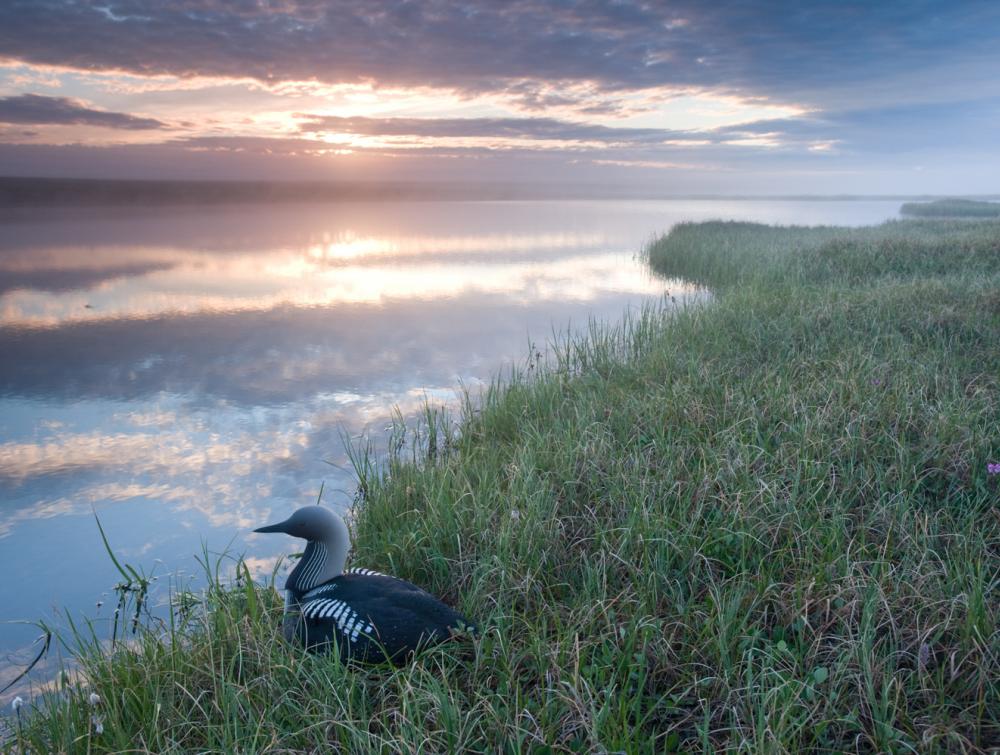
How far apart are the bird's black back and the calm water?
1.40m

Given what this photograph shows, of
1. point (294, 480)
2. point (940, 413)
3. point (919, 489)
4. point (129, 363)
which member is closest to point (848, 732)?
point (919, 489)

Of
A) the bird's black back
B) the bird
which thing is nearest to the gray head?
the bird

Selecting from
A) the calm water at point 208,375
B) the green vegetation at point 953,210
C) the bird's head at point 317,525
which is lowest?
the calm water at point 208,375

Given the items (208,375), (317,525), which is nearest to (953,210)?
(208,375)

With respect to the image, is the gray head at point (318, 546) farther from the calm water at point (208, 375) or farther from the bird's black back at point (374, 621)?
the calm water at point (208, 375)

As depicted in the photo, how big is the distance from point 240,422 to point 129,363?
297cm

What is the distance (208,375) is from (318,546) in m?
5.68

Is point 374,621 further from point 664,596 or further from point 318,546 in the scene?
point 664,596

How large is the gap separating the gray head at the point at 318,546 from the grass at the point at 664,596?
0.19 m

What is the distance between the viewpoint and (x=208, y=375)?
7816 mm

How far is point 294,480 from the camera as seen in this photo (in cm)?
503

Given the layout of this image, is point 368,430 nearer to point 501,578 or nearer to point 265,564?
point 265,564

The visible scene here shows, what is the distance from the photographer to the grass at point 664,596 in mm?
2090

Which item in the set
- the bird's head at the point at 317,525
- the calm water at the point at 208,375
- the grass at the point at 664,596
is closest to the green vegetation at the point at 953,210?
the calm water at the point at 208,375
